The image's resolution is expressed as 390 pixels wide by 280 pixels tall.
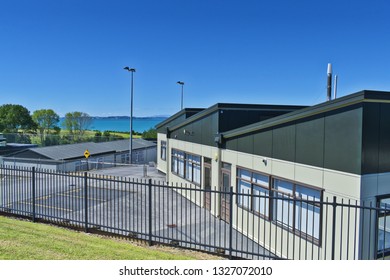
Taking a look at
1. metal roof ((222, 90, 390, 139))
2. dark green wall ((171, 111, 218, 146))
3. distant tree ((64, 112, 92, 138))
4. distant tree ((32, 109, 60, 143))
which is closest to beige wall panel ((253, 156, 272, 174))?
metal roof ((222, 90, 390, 139))

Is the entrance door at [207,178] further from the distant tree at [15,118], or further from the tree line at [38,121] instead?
the distant tree at [15,118]

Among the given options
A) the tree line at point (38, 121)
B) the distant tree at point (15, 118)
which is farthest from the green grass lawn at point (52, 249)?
the distant tree at point (15, 118)

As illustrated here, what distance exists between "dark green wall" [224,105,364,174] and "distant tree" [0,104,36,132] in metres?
73.6

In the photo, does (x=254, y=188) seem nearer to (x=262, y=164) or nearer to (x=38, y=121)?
(x=262, y=164)

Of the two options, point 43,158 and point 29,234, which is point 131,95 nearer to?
point 43,158

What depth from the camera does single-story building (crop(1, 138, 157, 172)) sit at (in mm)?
29375

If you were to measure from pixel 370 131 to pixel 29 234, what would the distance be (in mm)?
8820

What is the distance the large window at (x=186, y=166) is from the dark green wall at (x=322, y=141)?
6.61m

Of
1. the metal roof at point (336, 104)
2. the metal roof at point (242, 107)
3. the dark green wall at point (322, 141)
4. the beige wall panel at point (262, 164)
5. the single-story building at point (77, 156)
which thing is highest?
the metal roof at point (242, 107)

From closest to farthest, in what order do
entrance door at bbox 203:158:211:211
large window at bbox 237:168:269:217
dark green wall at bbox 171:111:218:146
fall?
large window at bbox 237:168:269:217, dark green wall at bbox 171:111:218:146, entrance door at bbox 203:158:211:211

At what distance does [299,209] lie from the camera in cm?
1009

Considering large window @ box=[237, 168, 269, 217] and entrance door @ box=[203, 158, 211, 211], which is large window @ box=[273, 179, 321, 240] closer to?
large window @ box=[237, 168, 269, 217]

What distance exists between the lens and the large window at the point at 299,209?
9.42 metres

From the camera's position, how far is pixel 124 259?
251 inches
